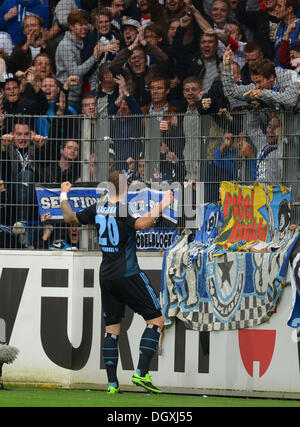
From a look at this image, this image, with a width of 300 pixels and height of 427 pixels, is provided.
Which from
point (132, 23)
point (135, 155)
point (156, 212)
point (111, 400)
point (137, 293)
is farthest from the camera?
point (132, 23)

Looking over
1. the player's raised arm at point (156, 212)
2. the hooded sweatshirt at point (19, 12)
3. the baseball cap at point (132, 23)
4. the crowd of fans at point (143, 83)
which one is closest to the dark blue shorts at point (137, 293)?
the player's raised arm at point (156, 212)

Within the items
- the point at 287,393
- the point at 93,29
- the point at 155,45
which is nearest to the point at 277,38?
the point at 155,45

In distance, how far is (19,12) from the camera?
14320mm

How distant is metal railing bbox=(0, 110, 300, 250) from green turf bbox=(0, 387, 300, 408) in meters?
2.05

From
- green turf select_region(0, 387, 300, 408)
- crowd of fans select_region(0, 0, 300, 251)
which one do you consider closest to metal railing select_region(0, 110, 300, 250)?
crowd of fans select_region(0, 0, 300, 251)

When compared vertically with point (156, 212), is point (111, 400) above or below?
below

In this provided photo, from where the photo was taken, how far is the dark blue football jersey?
1062cm

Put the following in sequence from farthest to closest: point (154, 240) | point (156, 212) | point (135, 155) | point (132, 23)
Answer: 1. point (132, 23)
2. point (135, 155)
3. point (154, 240)
4. point (156, 212)

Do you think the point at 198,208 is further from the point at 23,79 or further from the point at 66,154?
the point at 23,79

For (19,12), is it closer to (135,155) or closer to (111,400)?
(135,155)

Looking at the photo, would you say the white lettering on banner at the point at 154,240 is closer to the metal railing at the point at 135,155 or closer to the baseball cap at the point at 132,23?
the metal railing at the point at 135,155

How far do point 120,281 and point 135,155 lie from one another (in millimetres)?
2112

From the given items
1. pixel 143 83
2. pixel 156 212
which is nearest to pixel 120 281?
pixel 156 212
